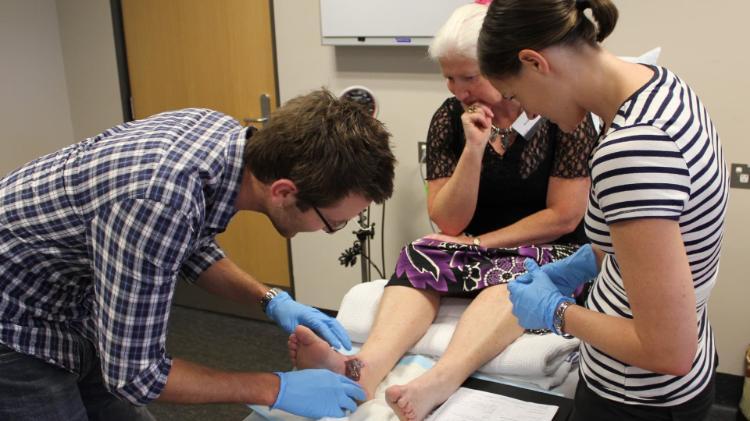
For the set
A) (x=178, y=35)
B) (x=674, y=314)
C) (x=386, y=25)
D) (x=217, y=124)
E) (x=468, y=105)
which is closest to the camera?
(x=674, y=314)

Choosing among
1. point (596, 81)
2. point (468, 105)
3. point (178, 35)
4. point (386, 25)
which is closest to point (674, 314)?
point (596, 81)

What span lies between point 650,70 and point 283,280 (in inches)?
94.8

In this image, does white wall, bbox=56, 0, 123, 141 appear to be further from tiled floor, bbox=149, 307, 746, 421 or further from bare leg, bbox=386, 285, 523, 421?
bare leg, bbox=386, 285, 523, 421

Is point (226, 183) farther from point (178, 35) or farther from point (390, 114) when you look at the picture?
point (178, 35)

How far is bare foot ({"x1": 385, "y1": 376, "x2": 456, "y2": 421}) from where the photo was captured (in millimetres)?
1298

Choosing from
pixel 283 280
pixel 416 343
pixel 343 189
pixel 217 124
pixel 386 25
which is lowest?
pixel 283 280

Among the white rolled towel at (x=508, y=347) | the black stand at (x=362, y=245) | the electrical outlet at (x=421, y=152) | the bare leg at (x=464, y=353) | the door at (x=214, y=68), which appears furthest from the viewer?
the door at (x=214, y=68)

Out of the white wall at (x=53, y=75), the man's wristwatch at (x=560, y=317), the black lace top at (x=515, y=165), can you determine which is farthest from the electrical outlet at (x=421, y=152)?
the white wall at (x=53, y=75)

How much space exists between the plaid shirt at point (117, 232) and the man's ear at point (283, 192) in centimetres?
7

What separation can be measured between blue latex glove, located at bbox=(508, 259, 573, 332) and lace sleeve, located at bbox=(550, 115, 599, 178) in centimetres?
57

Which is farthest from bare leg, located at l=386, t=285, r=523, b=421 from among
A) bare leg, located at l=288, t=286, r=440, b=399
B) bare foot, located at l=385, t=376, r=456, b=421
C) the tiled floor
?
the tiled floor

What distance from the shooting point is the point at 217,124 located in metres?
1.14

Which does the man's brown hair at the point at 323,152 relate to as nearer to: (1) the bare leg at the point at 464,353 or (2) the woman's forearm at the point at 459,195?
(1) the bare leg at the point at 464,353

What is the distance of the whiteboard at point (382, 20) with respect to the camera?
7.57ft
